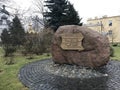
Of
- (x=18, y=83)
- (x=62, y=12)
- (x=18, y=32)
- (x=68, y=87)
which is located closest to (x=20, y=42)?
(x=18, y=32)

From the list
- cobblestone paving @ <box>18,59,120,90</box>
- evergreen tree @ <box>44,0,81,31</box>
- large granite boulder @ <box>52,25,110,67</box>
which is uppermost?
evergreen tree @ <box>44,0,81,31</box>

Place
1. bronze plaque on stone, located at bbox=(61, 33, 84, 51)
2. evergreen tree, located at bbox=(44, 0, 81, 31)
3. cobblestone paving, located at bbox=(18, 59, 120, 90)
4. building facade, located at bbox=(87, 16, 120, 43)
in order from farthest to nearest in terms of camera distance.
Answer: building facade, located at bbox=(87, 16, 120, 43) → evergreen tree, located at bbox=(44, 0, 81, 31) → bronze plaque on stone, located at bbox=(61, 33, 84, 51) → cobblestone paving, located at bbox=(18, 59, 120, 90)

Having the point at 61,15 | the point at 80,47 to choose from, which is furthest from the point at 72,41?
the point at 61,15

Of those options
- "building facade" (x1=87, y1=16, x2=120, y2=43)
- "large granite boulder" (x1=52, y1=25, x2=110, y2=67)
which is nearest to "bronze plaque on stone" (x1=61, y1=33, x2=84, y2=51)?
"large granite boulder" (x1=52, y1=25, x2=110, y2=67)

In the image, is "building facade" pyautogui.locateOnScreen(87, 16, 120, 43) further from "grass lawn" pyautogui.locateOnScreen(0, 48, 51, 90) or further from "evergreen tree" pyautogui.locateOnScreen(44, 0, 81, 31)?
"grass lawn" pyautogui.locateOnScreen(0, 48, 51, 90)

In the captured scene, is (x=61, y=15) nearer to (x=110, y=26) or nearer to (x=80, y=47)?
(x=80, y=47)

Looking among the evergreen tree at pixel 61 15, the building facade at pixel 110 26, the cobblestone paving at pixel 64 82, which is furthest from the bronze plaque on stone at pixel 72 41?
the building facade at pixel 110 26

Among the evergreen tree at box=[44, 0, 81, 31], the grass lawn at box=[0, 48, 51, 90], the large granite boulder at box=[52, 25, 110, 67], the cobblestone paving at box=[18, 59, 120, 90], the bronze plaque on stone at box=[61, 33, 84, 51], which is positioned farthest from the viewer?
the evergreen tree at box=[44, 0, 81, 31]

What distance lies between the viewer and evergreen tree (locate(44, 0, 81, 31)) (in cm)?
1702

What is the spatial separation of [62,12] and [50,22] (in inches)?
59.1

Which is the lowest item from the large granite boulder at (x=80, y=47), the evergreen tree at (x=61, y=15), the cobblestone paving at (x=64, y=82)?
the cobblestone paving at (x=64, y=82)

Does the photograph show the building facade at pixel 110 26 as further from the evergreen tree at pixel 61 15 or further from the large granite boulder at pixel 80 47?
the large granite boulder at pixel 80 47

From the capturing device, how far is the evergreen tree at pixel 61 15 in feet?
55.8

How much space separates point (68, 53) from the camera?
8.06 meters
